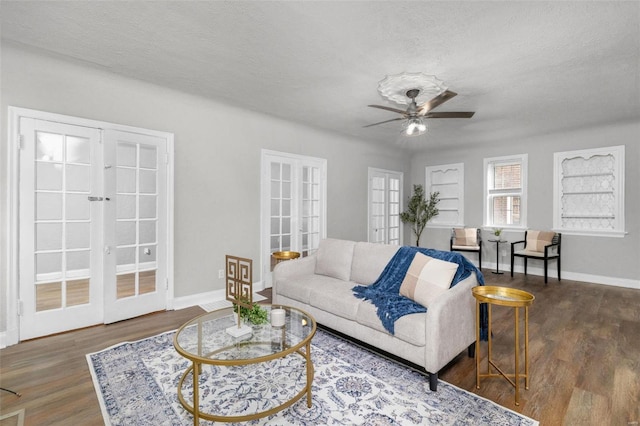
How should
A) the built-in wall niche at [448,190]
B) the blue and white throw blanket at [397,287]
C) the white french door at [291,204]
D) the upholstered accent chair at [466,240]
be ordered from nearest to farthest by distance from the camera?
the blue and white throw blanket at [397,287] < the white french door at [291,204] < the upholstered accent chair at [466,240] < the built-in wall niche at [448,190]

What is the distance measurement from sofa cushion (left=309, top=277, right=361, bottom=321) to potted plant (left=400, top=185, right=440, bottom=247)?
4.48 meters

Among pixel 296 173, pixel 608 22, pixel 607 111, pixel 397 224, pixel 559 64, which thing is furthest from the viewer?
Answer: pixel 397 224

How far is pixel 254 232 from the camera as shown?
447 cm

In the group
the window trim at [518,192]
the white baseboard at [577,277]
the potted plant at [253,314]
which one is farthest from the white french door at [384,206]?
the potted plant at [253,314]

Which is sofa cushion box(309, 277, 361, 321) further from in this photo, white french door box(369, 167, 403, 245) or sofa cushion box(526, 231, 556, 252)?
sofa cushion box(526, 231, 556, 252)

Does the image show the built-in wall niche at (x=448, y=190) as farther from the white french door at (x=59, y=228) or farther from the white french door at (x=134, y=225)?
the white french door at (x=59, y=228)

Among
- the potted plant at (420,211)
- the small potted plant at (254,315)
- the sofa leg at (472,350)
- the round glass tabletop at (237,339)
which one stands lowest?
the sofa leg at (472,350)

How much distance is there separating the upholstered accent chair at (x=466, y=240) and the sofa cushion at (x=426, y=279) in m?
4.06

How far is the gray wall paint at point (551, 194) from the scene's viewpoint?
488 centimetres

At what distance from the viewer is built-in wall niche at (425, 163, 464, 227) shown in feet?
22.4

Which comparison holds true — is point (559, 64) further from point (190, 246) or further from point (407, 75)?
point (190, 246)

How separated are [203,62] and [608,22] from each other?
3.43 metres

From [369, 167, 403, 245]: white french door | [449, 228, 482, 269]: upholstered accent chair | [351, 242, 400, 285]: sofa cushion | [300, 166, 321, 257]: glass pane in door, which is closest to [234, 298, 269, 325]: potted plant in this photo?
[351, 242, 400, 285]: sofa cushion

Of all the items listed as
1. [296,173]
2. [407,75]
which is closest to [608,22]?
[407,75]
